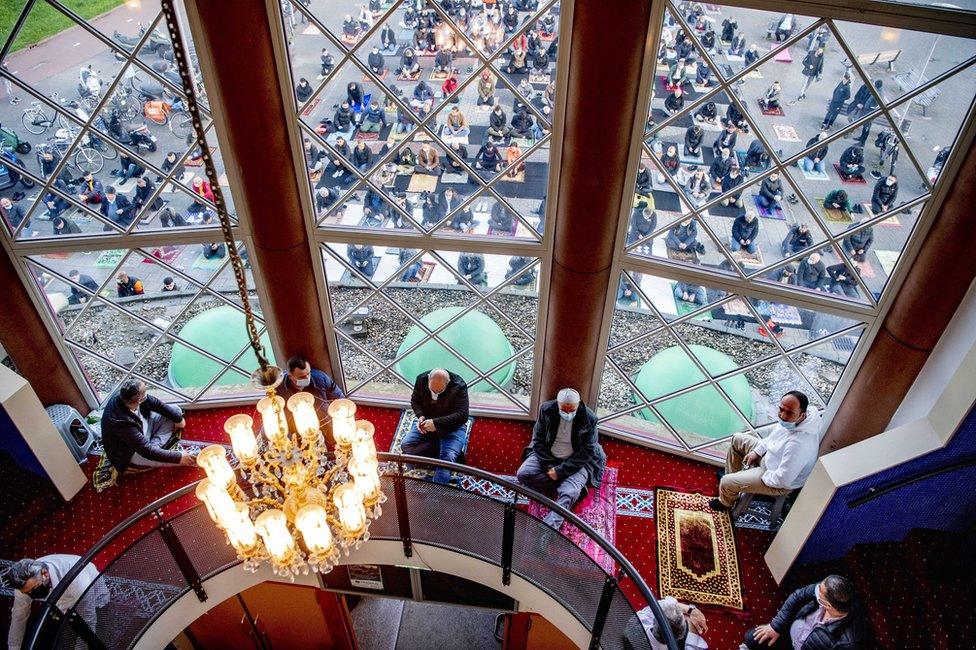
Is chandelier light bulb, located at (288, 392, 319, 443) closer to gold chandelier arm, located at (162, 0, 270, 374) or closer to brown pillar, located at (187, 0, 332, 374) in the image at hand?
gold chandelier arm, located at (162, 0, 270, 374)

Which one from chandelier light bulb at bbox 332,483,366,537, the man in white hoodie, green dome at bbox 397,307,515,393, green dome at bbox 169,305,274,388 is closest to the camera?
chandelier light bulb at bbox 332,483,366,537

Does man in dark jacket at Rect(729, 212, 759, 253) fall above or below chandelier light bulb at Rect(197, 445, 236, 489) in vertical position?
above

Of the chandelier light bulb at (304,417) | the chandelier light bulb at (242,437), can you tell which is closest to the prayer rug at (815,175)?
the chandelier light bulb at (304,417)

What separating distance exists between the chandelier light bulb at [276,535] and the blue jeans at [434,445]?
10.7 ft

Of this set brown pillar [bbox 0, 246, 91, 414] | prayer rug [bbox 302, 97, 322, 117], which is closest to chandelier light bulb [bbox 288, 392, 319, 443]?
prayer rug [bbox 302, 97, 322, 117]

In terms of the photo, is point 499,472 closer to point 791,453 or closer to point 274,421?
point 791,453

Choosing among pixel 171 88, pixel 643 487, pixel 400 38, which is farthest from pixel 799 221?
pixel 171 88

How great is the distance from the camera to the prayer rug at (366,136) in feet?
20.1

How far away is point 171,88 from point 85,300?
8.62 feet

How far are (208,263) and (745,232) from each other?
5349mm

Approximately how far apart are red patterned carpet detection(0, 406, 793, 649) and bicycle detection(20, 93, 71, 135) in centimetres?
339

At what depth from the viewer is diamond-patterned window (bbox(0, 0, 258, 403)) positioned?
18.2 ft

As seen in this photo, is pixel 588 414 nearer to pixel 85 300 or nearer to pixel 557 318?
pixel 557 318

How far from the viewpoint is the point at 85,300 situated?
704 cm
